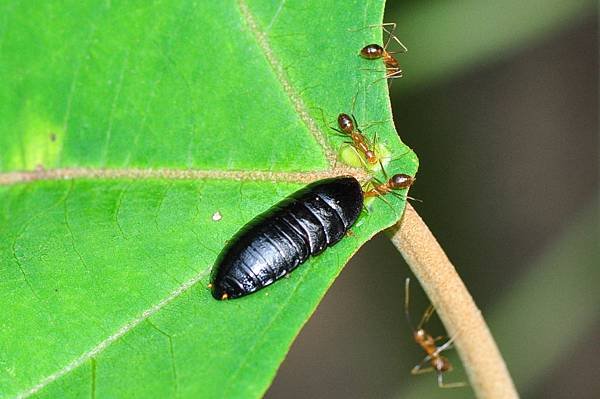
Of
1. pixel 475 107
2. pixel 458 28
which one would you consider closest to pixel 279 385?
pixel 475 107

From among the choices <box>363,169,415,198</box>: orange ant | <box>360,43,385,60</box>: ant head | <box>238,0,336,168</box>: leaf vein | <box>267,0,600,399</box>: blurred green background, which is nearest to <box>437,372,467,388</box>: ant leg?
<box>267,0,600,399</box>: blurred green background

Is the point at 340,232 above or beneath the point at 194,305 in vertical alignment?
above

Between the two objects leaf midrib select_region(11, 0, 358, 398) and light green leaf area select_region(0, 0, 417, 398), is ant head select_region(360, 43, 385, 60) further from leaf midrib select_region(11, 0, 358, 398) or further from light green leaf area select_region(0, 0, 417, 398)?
leaf midrib select_region(11, 0, 358, 398)

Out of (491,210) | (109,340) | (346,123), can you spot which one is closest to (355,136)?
(346,123)

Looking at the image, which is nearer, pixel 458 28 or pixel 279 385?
pixel 458 28

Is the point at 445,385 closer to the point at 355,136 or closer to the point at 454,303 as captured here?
the point at 454,303

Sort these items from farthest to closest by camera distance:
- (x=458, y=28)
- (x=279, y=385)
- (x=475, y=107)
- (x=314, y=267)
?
(x=279, y=385)
(x=475, y=107)
(x=458, y=28)
(x=314, y=267)

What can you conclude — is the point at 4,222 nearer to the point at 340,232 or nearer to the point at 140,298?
the point at 140,298

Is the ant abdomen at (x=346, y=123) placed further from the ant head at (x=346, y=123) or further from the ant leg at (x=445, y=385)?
the ant leg at (x=445, y=385)
